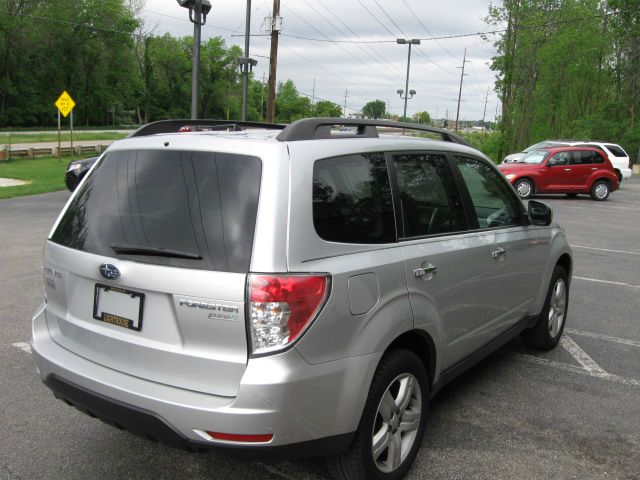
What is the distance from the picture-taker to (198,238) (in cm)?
255

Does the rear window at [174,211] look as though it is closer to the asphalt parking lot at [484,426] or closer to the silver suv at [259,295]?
A: the silver suv at [259,295]

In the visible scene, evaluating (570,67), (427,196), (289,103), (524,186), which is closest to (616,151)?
(524,186)

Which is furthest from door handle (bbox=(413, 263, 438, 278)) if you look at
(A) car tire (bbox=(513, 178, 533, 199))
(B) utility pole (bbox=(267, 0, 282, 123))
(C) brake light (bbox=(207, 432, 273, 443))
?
(B) utility pole (bbox=(267, 0, 282, 123))

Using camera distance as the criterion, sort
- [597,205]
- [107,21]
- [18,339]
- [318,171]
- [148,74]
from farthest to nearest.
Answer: [148,74] → [107,21] → [597,205] → [18,339] → [318,171]

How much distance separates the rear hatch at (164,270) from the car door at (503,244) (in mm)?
1867

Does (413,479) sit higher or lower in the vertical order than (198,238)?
lower

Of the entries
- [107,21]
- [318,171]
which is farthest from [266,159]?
[107,21]

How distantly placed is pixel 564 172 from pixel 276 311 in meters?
20.2

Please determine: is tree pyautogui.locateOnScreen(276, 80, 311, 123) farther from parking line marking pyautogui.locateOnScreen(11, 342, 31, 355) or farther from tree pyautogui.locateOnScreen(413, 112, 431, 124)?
parking line marking pyautogui.locateOnScreen(11, 342, 31, 355)

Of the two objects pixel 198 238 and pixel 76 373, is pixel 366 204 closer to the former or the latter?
pixel 198 238

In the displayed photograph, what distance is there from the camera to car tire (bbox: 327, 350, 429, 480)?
9.02 feet

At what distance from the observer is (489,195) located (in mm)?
4266

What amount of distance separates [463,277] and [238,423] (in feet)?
5.52

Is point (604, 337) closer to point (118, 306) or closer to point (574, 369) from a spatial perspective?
point (574, 369)
